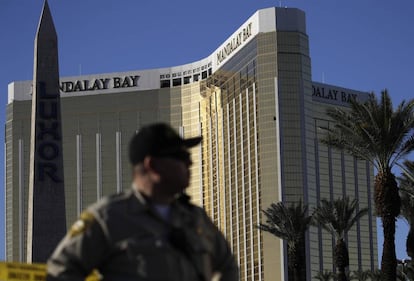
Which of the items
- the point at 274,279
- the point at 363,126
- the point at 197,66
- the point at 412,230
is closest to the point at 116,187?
the point at 197,66

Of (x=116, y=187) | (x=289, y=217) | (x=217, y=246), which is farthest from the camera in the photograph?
(x=116, y=187)

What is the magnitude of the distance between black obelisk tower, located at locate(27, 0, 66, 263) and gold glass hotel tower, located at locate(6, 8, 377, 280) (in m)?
93.1

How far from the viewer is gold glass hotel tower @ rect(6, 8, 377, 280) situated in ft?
432

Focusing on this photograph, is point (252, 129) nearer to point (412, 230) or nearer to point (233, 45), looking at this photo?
point (233, 45)

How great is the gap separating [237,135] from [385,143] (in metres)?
101

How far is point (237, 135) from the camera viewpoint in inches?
5507

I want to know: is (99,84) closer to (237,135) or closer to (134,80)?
(134,80)

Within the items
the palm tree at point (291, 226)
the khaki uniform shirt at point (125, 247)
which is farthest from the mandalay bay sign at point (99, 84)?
the khaki uniform shirt at point (125, 247)

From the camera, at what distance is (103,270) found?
3.81 m

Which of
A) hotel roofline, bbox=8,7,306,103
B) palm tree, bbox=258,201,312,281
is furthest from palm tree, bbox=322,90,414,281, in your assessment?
hotel roofline, bbox=8,7,306,103

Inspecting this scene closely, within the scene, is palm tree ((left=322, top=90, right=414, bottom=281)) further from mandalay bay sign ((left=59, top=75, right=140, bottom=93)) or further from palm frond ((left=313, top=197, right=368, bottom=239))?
mandalay bay sign ((left=59, top=75, right=140, bottom=93))

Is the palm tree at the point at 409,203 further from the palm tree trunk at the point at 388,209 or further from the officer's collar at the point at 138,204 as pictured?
the officer's collar at the point at 138,204

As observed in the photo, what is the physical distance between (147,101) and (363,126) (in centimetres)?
11449

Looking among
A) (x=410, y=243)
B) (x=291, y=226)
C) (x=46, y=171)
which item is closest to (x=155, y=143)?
(x=46, y=171)
